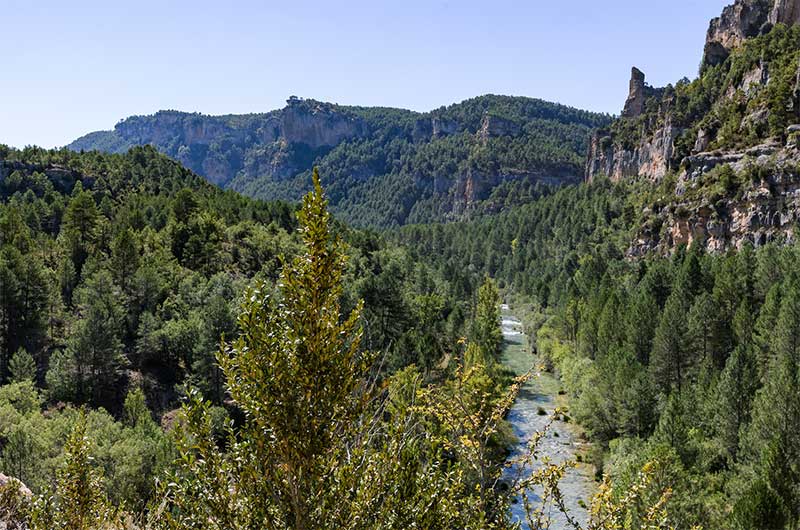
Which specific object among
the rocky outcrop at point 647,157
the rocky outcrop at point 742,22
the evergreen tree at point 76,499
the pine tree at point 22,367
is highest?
the rocky outcrop at point 742,22

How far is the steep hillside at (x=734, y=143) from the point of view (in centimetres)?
8662

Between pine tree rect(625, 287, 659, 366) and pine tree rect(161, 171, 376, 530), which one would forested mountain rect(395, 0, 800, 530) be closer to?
pine tree rect(625, 287, 659, 366)

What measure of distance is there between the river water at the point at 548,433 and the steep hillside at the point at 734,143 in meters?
36.4

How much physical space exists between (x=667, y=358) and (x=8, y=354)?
2512 inches

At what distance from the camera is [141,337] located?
64.4 meters

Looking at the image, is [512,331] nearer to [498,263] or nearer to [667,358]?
[667,358]

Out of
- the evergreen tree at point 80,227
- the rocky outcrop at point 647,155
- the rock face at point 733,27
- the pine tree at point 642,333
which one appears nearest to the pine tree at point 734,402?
the pine tree at point 642,333

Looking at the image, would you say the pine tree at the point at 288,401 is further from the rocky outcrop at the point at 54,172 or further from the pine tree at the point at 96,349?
the rocky outcrop at the point at 54,172

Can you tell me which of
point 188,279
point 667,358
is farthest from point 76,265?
point 667,358

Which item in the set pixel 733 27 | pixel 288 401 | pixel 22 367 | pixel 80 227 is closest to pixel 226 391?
pixel 288 401

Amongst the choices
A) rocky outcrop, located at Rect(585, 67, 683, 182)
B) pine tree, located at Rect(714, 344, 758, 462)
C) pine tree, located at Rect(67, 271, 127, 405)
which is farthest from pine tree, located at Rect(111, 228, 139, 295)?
rocky outcrop, located at Rect(585, 67, 683, 182)

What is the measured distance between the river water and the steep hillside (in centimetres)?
3638

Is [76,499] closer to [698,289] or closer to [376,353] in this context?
[376,353]

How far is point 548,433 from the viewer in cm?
5681
